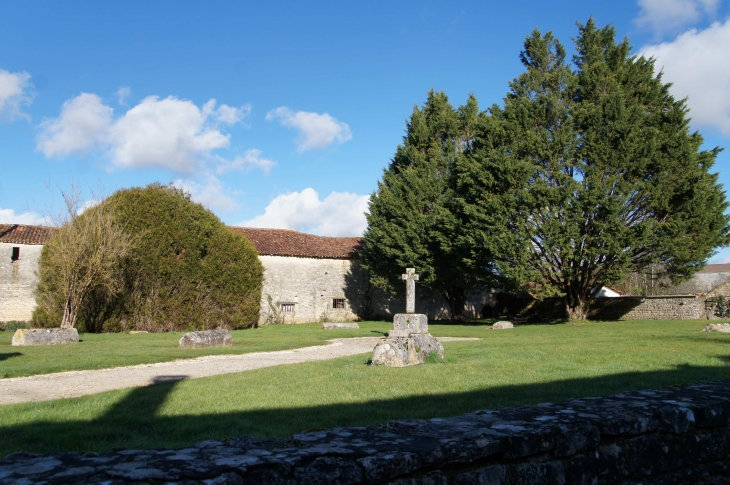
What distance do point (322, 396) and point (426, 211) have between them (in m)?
24.7

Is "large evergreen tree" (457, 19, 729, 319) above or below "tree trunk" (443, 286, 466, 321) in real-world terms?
above

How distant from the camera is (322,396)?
6988 mm

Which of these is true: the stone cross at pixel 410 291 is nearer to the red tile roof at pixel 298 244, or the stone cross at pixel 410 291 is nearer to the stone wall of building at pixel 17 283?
the red tile roof at pixel 298 244

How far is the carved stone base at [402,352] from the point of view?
1041cm

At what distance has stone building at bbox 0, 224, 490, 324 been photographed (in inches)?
1247

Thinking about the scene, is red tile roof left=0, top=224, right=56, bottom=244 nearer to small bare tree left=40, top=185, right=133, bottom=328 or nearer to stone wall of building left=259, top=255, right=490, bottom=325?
small bare tree left=40, top=185, right=133, bottom=328

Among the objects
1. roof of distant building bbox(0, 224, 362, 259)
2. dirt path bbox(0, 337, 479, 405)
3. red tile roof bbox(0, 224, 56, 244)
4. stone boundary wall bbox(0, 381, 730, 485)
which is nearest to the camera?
stone boundary wall bbox(0, 381, 730, 485)

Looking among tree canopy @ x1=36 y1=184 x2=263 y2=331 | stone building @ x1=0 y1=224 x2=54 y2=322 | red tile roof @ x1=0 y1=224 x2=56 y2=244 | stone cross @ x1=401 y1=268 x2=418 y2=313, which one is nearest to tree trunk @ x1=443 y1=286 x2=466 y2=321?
tree canopy @ x1=36 y1=184 x2=263 y2=331

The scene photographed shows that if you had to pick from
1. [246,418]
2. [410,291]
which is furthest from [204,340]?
[246,418]

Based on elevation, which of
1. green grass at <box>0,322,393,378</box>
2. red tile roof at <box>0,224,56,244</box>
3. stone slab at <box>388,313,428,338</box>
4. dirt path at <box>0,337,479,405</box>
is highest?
red tile roof at <box>0,224,56,244</box>

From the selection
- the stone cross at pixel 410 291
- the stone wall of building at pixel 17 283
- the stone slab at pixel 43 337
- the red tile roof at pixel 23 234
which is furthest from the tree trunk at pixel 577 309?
the stone wall of building at pixel 17 283

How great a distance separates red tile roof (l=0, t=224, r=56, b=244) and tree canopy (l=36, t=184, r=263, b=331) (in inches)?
205

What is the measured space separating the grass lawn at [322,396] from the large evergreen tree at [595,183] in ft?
40.8

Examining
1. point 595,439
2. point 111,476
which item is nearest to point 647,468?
point 595,439
